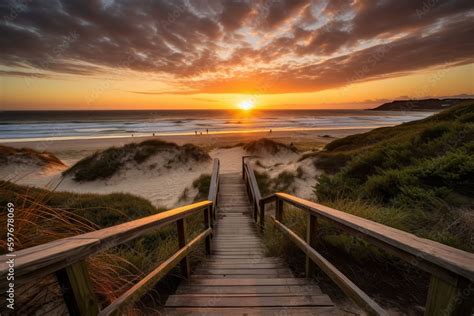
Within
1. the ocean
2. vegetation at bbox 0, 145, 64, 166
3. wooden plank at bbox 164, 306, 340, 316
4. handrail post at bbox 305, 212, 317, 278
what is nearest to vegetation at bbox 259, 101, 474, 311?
handrail post at bbox 305, 212, 317, 278

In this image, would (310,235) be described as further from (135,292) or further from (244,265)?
(135,292)

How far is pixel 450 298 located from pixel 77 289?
1.92 metres

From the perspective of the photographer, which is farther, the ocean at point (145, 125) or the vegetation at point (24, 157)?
the ocean at point (145, 125)

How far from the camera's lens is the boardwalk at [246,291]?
2.12m

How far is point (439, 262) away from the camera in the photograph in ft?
3.73

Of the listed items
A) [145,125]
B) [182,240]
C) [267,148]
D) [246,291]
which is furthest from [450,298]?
[145,125]

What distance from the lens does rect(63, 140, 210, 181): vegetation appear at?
13.6 metres

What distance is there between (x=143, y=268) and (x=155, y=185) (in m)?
10.7

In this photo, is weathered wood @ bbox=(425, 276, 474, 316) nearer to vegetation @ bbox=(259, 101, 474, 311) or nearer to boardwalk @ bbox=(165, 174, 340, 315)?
boardwalk @ bbox=(165, 174, 340, 315)

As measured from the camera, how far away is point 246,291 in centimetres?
248

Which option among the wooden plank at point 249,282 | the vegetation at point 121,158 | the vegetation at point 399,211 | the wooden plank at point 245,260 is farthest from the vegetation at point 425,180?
the vegetation at point 121,158

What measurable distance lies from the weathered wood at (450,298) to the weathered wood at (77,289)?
1867 mm

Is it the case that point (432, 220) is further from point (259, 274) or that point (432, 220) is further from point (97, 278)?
point (97, 278)

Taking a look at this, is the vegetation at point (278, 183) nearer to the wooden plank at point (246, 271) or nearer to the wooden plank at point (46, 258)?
the wooden plank at point (246, 271)
